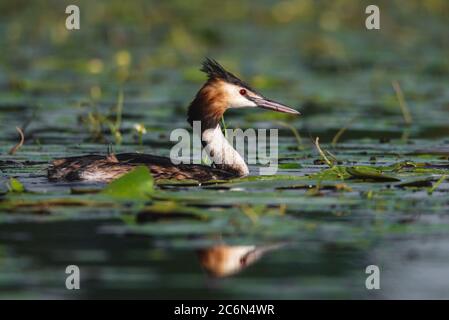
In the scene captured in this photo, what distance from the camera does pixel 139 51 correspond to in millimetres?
29469

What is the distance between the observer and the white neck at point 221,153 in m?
14.3

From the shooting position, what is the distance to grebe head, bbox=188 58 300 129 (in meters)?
14.4

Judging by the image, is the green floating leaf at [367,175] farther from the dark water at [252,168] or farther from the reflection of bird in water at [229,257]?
the reflection of bird in water at [229,257]

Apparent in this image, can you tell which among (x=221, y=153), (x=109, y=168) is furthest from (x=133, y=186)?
(x=221, y=153)

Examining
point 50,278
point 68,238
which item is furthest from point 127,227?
point 50,278

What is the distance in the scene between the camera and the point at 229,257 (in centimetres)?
974

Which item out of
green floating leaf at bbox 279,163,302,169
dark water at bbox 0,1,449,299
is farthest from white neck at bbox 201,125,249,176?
dark water at bbox 0,1,449,299

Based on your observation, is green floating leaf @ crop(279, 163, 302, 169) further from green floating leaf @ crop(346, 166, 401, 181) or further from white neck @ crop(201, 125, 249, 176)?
green floating leaf @ crop(346, 166, 401, 181)

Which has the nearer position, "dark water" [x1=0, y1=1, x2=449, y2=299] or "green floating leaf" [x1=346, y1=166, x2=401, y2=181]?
"dark water" [x1=0, y1=1, x2=449, y2=299]

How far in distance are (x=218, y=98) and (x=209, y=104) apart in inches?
5.1

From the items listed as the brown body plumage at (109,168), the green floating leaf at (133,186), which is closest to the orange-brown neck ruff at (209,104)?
the brown body plumage at (109,168)

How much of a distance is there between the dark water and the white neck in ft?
1.88

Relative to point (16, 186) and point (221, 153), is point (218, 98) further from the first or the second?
point (16, 186)
